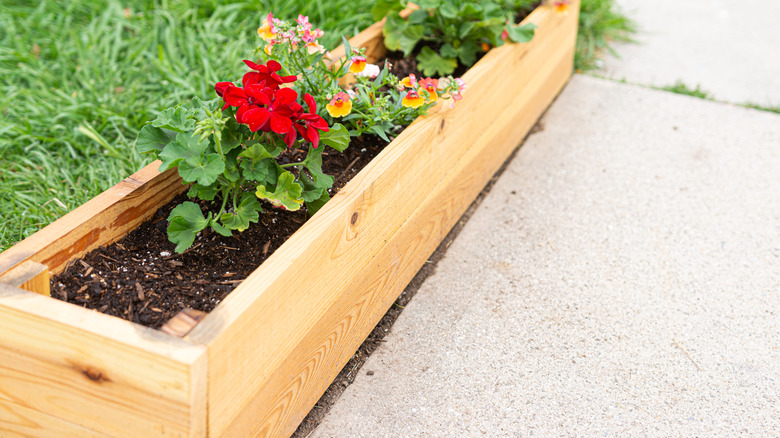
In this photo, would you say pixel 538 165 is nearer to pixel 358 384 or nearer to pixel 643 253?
pixel 643 253

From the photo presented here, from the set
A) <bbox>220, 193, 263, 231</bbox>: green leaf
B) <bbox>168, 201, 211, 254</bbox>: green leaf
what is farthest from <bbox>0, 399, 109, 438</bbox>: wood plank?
<bbox>220, 193, 263, 231</bbox>: green leaf

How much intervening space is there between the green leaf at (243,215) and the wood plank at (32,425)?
515 millimetres

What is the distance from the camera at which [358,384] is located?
1.82 meters

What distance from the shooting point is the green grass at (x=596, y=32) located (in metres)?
3.58

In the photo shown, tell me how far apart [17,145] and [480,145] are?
167cm

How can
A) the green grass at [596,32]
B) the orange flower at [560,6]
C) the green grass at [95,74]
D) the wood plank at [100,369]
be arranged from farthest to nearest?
the green grass at [596,32] → the orange flower at [560,6] → the green grass at [95,74] → the wood plank at [100,369]

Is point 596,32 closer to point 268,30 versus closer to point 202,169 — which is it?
point 268,30

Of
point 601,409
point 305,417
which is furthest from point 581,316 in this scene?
point 305,417

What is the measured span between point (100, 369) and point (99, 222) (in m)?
0.47

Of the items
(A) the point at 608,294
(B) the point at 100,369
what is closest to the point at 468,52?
(A) the point at 608,294

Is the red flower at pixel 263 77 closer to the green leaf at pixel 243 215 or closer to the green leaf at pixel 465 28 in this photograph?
the green leaf at pixel 243 215

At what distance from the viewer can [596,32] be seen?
3738mm

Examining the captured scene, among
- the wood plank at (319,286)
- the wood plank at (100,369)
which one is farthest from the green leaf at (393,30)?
the wood plank at (100,369)

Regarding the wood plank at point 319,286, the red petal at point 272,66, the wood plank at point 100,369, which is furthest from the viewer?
the red petal at point 272,66
